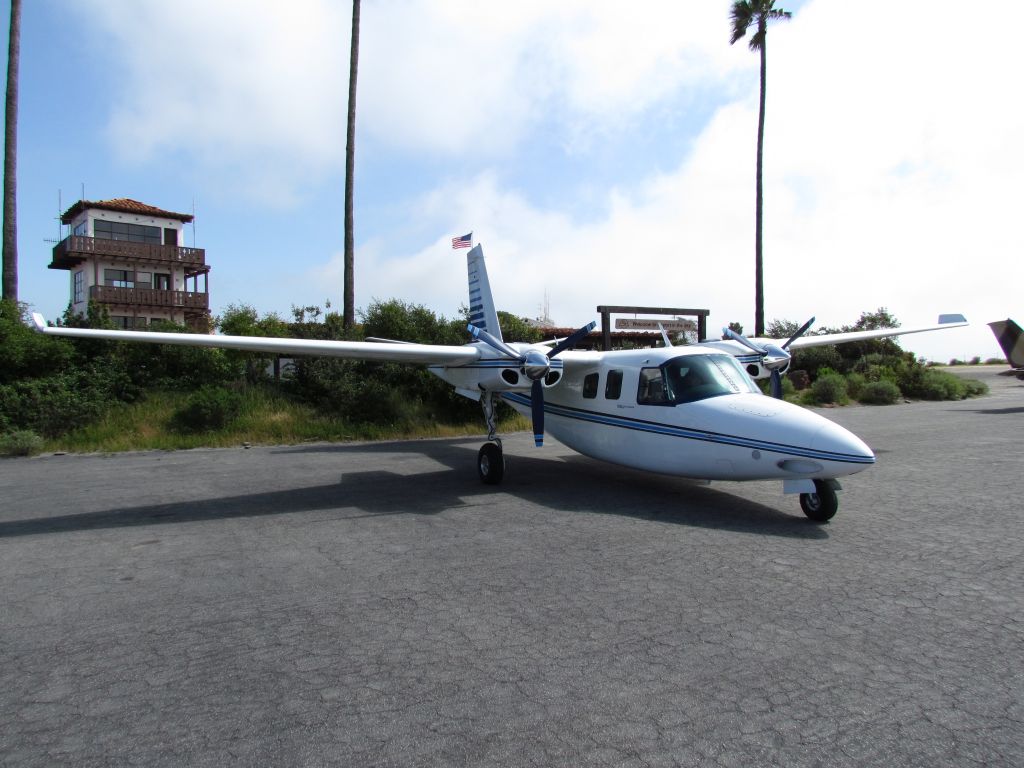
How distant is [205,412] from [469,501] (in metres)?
10.7

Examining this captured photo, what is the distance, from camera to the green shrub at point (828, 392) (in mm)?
26234

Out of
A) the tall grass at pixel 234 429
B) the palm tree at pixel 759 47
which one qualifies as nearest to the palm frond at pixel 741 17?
the palm tree at pixel 759 47

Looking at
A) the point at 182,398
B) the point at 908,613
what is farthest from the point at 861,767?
the point at 182,398

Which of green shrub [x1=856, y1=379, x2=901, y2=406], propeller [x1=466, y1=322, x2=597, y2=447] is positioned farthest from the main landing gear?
green shrub [x1=856, y1=379, x2=901, y2=406]

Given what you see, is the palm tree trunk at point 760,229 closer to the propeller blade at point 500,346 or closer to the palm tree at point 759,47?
the palm tree at point 759,47

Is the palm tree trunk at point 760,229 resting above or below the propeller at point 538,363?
above

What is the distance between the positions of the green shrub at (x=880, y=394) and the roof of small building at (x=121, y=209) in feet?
126

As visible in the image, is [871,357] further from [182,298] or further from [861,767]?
[182,298]

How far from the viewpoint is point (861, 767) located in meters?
3.07

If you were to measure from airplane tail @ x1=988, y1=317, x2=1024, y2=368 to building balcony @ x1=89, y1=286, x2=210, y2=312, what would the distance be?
3934 cm

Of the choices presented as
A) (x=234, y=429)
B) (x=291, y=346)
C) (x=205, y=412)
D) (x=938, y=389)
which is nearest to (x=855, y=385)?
(x=938, y=389)

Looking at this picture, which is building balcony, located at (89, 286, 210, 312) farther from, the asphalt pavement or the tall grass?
the asphalt pavement

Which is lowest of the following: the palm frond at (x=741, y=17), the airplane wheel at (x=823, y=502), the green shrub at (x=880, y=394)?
the airplane wheel at (x=823, y=502)

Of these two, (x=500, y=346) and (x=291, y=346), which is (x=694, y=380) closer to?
→ (x=500, y=346)
